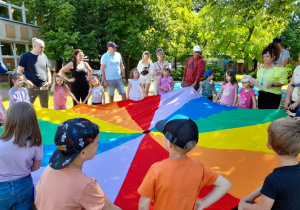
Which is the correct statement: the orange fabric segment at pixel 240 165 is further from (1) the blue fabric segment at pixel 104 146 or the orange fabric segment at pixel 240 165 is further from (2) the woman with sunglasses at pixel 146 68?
(2) the woman with sunglasses at pixel 146 68

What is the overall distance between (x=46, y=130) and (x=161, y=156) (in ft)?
5.98

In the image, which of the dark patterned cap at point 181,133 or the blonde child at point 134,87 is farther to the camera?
the blonde child at point 134,87

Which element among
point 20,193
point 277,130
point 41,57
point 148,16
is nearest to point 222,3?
point 41,57

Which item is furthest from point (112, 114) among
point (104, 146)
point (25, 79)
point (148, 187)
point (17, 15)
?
point (17, 15)

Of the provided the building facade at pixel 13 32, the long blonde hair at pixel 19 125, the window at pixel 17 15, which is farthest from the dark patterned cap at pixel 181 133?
the window at pixel 17 15

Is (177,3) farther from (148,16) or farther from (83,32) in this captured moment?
(83,32)

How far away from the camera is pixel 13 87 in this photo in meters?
4.02

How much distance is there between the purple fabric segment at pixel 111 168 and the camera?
2207 millimetres

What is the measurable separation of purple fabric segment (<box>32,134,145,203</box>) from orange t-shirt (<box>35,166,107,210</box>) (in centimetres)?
87

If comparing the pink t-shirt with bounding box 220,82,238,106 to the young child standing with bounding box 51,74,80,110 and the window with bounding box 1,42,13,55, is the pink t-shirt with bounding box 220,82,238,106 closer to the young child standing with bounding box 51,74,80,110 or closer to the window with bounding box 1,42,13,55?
the young child standing with bounding box 51,74,80,110

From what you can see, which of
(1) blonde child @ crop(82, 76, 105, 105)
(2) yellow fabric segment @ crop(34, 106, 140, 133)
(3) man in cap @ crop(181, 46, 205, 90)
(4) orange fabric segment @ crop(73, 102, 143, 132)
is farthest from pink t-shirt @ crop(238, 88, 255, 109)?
(1) blonde child @ crop(82, 76, 105, 105)

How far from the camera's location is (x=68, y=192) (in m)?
1.18

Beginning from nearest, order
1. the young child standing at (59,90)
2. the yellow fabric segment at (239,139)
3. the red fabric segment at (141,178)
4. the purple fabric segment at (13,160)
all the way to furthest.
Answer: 1. the purple fabric segment at (13,160)
2. the red fabric segment at (141,178)
3. the yellow fabric segment at (239,139)
4. the young child standing at (59,90)

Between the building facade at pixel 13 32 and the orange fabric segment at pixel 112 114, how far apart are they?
1173 centimetres
